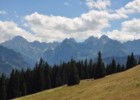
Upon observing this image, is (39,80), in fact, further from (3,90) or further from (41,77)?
(3,90)

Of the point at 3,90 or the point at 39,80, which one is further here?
the point at 39,80

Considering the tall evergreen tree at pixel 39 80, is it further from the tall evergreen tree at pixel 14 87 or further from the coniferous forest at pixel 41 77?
the tall evergreen tree at pixel 14 87

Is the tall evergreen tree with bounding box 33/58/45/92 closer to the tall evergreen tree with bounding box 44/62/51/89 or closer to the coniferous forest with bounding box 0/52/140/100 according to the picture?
the coniferous forest with bounding box 0/52/140/100

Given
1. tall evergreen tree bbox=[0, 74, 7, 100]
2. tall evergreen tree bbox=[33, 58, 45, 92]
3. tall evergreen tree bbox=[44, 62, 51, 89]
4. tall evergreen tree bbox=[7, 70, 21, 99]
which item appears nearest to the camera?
tall evergreen tree bbox=[0, 74, 7, 100]

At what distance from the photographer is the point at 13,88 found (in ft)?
441

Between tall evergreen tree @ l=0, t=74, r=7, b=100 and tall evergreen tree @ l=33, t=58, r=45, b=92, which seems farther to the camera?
tall evergreen tree @ l=33, t=58, r=45, b=92

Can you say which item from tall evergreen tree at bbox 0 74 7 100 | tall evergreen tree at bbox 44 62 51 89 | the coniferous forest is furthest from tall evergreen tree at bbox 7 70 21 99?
tall evergreen tree at bbox 44 62 51 89

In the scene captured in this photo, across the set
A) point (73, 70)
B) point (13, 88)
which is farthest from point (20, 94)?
point (73, 70)

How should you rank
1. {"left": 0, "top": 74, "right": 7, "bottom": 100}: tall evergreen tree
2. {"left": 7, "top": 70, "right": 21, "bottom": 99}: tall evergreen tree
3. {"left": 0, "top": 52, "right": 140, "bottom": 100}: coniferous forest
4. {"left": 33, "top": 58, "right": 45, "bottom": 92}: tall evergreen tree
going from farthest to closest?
1. {"left": 33, "top": 58, "right": 45, "bottom": 92}: tall evergreen tree
2. {"left": 7, "top": 70, "right": 21, "bottom": 99}: tall evergreen tree
3. {"left": 0, "top": 74, "right": 7, "bottom": 100}: tall evergreen tree
4. {"left": 0, "top": 52, "right": 140, "bottom": 100}: coniferous forest

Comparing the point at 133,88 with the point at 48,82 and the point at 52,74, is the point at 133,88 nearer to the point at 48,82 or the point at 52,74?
the point at 48,82

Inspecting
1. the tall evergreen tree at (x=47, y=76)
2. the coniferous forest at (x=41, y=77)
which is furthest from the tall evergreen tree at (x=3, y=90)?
the tall evergreen tree at (x=47, y=76)

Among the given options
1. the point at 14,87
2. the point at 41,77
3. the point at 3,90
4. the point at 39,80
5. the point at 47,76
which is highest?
the point at 41,77

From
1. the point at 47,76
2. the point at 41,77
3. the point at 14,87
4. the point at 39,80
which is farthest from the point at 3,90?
the point at 47,76

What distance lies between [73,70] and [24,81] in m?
33.7
